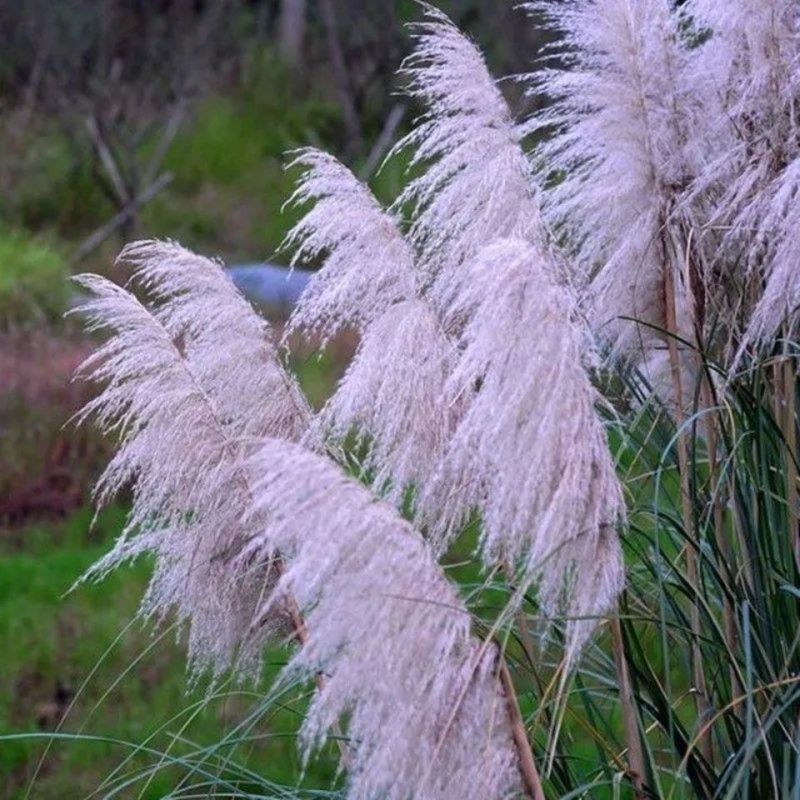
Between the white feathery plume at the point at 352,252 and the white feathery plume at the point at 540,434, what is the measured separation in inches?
13.8

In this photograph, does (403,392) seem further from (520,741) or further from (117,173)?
(117,173)

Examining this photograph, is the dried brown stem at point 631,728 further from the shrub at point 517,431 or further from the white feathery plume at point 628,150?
the white feathery plume at point 628,150

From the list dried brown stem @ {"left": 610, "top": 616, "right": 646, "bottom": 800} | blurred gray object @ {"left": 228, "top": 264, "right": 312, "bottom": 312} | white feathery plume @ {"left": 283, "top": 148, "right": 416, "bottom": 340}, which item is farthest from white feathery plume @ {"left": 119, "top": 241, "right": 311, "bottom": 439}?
blurred gray object @ {"left": 228, "top": 264, "right": 312, "bottom": 312}

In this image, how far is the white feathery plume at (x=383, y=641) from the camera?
1.95 m

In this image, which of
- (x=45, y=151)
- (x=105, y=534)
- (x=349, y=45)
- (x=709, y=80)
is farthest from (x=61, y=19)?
(x=709, y=80)

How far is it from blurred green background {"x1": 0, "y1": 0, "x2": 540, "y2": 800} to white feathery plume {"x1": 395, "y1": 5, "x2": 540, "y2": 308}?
342cm

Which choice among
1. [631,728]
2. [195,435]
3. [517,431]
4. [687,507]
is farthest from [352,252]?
[631,728]

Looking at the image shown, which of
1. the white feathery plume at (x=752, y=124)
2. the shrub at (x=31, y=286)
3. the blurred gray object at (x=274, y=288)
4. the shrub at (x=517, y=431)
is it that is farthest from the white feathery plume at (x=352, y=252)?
the shrub at (x=31, y=286)

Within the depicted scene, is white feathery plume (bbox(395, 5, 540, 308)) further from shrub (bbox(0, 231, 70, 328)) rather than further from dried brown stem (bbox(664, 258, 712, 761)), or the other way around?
shrub (bbox(0, 231, 70, 328))

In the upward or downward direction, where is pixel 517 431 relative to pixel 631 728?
upward

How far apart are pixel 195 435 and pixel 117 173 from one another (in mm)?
10961

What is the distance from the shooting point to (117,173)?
43.1ft

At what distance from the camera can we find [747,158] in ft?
9.09

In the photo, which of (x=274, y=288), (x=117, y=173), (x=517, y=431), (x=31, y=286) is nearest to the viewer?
(x=517, y=431)
